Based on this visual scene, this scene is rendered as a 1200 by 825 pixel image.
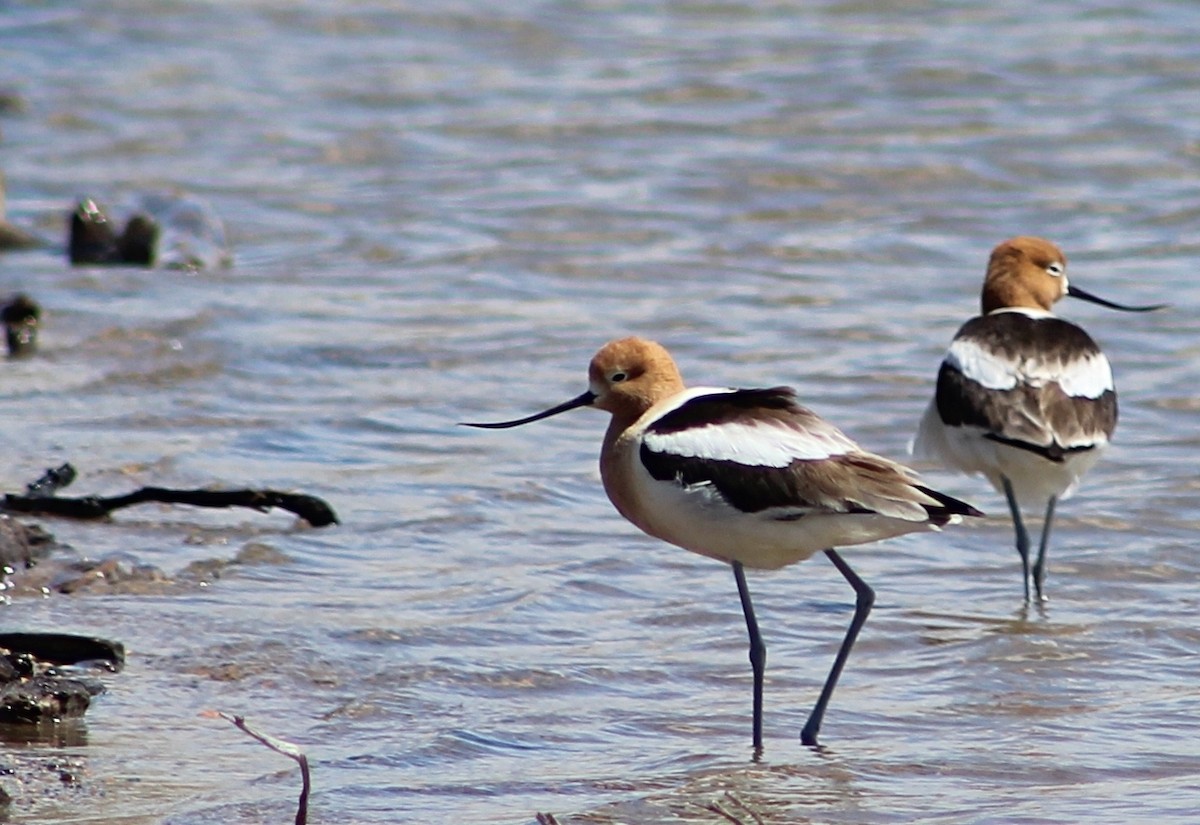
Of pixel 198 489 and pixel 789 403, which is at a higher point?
pixel 789 403

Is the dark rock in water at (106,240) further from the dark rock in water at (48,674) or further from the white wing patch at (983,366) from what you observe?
the dark rock in water at (48,674)

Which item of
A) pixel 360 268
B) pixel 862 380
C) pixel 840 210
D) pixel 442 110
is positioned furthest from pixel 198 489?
pixel 442 110

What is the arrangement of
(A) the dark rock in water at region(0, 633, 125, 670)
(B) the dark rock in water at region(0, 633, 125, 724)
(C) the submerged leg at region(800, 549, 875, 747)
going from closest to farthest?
1. (B) the dark rock in water at region(0, 633, 125, 724)
2. (C) the submerged leg at region(800, 549, 875, 747)
3. (A) the dark rock in water at region(0, 633, 125, 670)

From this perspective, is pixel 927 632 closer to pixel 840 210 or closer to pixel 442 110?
pixel 840 210

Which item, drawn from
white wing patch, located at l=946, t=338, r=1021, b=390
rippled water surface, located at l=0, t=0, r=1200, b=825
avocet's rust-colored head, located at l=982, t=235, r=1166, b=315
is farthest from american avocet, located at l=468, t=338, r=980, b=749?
avocet's rust-colored head, located at l=982, t=235, r=1166, b=315

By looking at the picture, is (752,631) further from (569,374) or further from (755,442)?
(569,374)

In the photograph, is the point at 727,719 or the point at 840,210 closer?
the point at 727,719

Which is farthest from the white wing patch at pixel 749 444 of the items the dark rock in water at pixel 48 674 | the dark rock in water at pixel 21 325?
the dark rock in water at pixel 21 325

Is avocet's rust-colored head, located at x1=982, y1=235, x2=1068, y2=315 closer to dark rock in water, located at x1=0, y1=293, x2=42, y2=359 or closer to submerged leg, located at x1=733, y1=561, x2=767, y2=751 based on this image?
submerged leg, located at x1=733, y1=561, x2=767, y2=751

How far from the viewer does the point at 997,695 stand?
5.59 metres

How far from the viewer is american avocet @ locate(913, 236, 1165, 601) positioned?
659 centimetres

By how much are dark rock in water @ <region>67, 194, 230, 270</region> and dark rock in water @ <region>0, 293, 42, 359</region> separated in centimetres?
158

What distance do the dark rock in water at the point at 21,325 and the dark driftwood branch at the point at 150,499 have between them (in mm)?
2416

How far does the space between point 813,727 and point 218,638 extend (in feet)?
5.46
